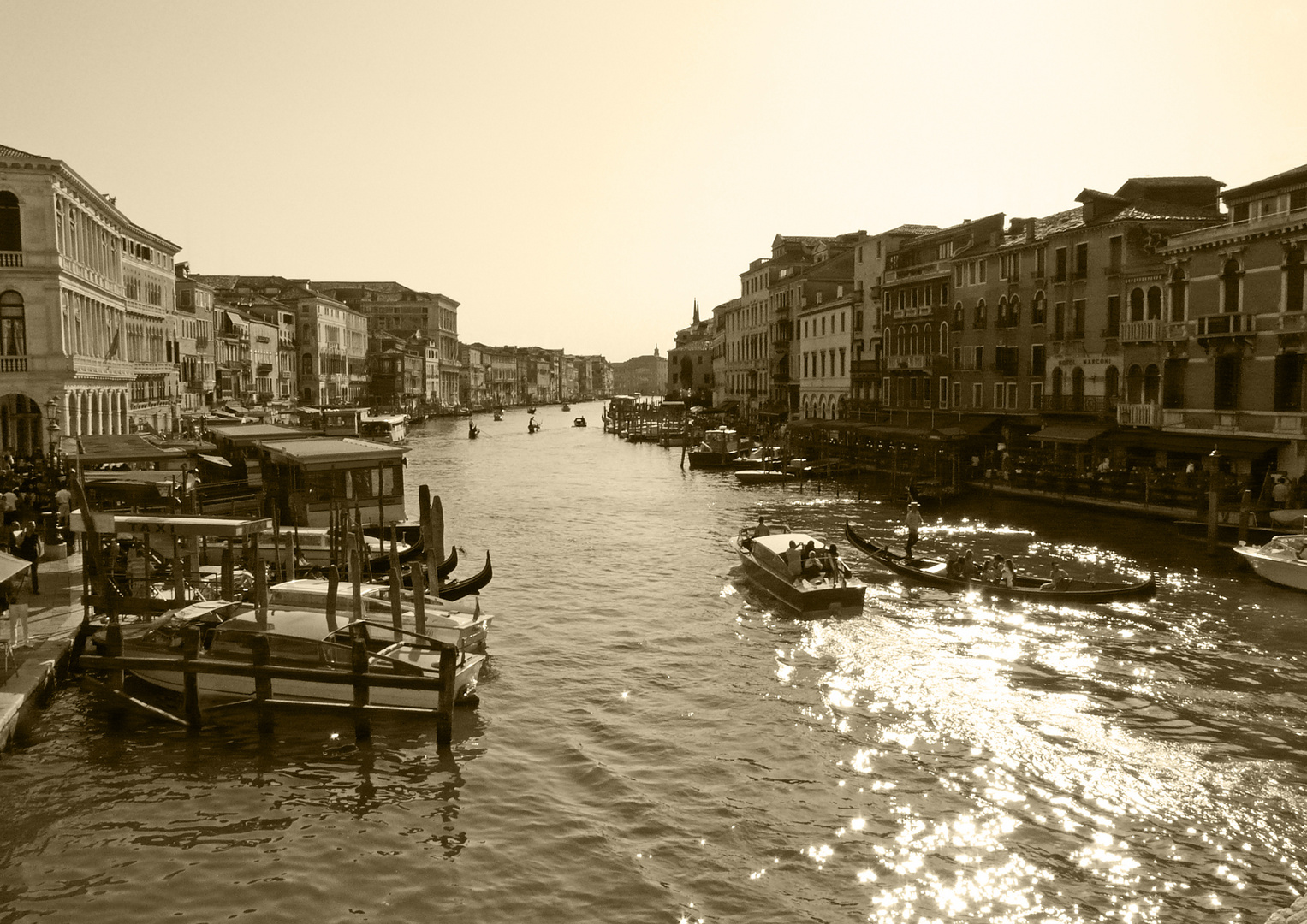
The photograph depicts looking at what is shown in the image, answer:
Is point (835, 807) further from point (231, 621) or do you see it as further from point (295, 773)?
point (231, 621)

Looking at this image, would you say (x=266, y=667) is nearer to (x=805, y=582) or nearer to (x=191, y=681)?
(x=191, y=681)

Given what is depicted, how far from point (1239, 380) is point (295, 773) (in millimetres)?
30535

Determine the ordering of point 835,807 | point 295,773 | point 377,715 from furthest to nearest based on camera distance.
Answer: point 377,715, point 295,773, point 835,807

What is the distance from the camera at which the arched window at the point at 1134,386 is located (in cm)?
3725

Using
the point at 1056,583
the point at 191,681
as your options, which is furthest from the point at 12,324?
the point at 1056,583

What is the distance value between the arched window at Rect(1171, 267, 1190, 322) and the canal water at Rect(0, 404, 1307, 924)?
15349 mm

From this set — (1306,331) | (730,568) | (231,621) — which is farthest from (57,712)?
(1306,331)

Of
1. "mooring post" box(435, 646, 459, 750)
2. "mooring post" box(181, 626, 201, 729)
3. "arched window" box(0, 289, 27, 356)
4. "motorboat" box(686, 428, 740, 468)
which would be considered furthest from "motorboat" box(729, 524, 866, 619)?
"motorboat" box(686, 428, 740, 468)

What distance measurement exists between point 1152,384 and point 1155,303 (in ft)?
9.40

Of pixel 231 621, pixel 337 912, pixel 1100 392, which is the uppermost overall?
pixel 1100 392

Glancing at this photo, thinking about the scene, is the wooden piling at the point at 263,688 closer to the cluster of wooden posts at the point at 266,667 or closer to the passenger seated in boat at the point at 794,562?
the cluster of wooden posts at the point at 266,667

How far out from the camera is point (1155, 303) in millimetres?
36656

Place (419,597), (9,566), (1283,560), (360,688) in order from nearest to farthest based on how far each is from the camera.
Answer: (360,688) → (9,566) → (419,597) → (1283,560)

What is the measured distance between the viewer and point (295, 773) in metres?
13.8
